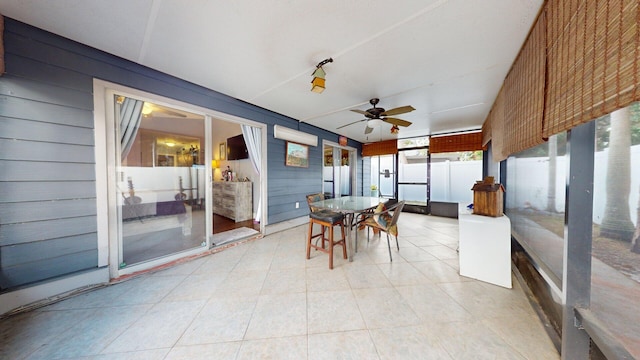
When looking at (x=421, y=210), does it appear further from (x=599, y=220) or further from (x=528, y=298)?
(x=599, y=220)

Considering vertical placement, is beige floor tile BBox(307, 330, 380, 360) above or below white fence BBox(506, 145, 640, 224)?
below

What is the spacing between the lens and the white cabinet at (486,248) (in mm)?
1901

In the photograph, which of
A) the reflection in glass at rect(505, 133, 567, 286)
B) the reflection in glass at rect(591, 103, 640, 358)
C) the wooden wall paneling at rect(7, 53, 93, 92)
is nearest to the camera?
the reflection in glass at rect(591, 103, 640, 358)

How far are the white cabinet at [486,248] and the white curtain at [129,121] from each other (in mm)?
3974

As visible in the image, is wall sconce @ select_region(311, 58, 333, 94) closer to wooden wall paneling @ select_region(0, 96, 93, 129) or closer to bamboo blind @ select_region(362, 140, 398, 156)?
wooden wall paneling @ select_region(0, 96, 93, 129)

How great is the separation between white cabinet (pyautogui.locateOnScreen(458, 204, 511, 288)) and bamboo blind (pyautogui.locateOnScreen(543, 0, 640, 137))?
116 cm

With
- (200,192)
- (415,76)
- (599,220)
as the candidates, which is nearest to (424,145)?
(415,76)

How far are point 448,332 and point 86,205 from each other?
11.4 feet

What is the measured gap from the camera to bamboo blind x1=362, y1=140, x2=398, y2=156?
18.0 ft

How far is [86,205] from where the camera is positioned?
1808 millimetres

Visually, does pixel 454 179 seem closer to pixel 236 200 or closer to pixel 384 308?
pixel 384 308

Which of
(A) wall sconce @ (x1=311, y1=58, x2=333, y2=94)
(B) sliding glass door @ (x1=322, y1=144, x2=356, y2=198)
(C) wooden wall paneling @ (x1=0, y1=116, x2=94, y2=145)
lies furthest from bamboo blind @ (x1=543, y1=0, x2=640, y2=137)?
(B) sliding glass door @ (x1=322, y1=144, x2=356, y2=198)

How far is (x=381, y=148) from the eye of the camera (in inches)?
227

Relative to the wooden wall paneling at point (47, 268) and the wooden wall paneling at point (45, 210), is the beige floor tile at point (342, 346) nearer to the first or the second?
the wooden wall paneling at point (47, 268)
